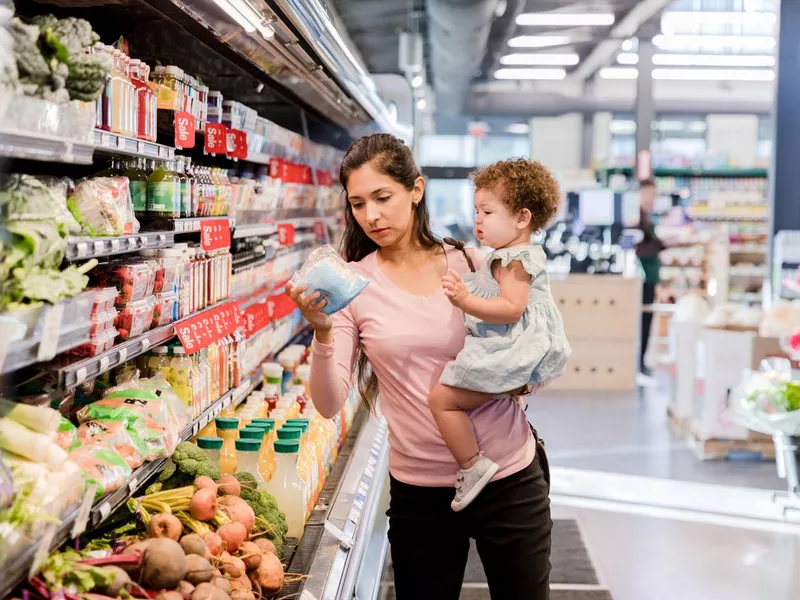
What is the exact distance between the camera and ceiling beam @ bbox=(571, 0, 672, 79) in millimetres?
12008

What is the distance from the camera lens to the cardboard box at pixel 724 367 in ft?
20.3

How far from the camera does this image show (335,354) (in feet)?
7.54

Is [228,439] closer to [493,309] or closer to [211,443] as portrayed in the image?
[211,443]

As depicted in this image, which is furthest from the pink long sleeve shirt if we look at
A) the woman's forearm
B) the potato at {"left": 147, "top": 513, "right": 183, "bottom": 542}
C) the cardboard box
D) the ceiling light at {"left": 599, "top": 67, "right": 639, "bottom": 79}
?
the ceiling light at {"left": 599, "top": 67, "right": 639, "bottom": 79}

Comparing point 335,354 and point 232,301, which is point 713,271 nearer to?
point 232,301

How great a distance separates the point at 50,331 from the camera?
167 cm

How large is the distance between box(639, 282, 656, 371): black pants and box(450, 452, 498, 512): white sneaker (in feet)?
26.9

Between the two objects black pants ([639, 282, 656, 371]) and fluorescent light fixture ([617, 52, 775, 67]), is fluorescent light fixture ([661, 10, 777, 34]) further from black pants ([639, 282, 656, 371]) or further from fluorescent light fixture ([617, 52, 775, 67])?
black pants ([639, 282, 656, 371])

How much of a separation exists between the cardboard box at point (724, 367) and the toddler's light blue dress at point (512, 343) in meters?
4.14

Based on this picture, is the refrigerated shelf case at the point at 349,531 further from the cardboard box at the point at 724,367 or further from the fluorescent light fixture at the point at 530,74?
the fluorescent light fixture at the point at 530,74

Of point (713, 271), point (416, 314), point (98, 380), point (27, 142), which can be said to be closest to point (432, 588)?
point (416, 314)

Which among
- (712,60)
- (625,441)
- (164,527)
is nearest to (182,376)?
(164,527)

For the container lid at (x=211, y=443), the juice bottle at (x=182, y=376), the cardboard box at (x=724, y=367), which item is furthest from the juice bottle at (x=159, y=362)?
the cardboard box at (x=724, y=367)

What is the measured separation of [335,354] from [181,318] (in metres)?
0.73
